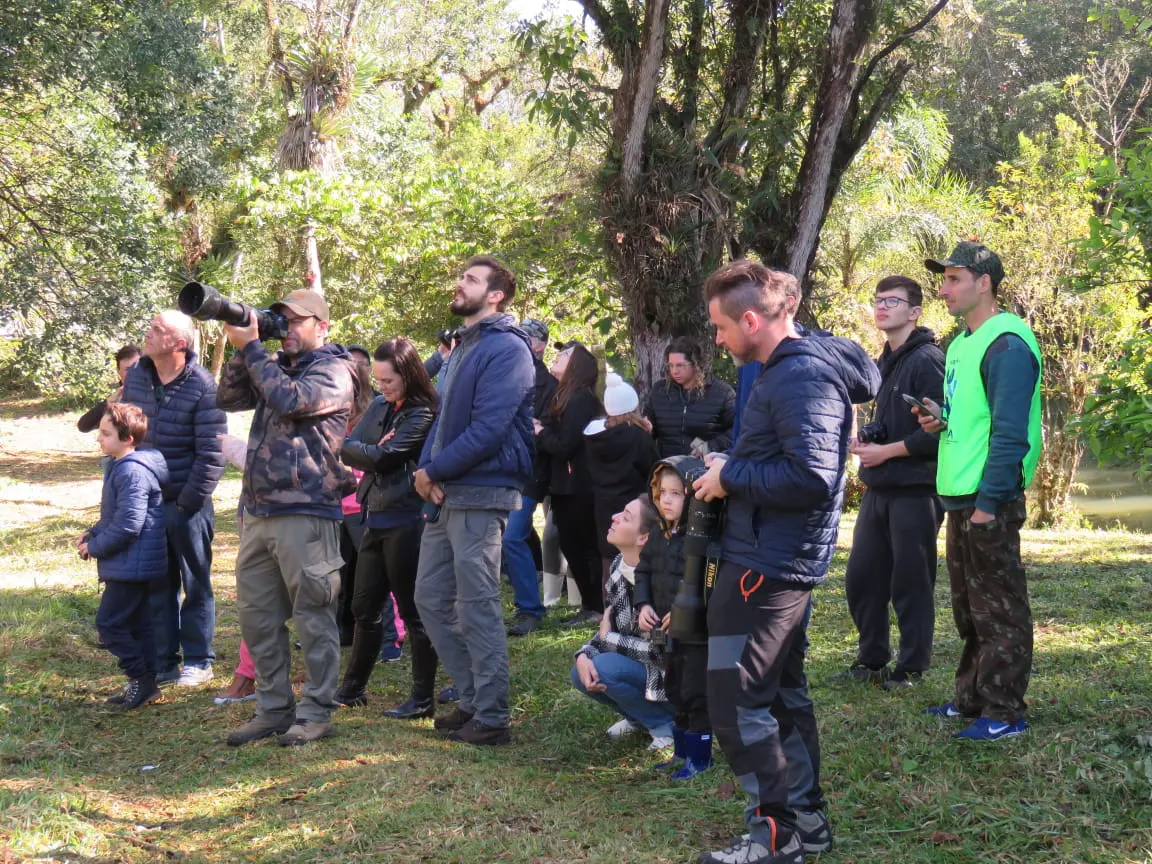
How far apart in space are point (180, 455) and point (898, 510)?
3.92 metres

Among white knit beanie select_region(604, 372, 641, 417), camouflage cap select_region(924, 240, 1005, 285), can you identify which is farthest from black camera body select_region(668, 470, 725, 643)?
white knit beanie select_region(604, 372, 641, 417)

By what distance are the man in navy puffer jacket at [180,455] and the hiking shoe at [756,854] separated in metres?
3.73

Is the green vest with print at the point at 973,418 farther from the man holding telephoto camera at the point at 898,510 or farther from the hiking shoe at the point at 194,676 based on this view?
the hiking shoe at the point at 194,676

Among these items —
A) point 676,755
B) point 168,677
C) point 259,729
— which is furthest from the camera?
point 168,677

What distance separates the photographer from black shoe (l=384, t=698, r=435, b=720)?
566cm

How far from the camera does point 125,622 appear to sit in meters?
6.01

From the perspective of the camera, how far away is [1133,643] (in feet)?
20.4

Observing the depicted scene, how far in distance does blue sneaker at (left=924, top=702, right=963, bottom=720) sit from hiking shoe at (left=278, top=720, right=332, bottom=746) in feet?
9.13

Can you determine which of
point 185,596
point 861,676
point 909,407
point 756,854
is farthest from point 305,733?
point 909,407

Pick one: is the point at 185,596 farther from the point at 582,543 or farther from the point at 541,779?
the point at 541,779

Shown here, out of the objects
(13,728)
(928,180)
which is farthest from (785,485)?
(928,180)

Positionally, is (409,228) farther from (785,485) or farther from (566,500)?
(785,485)

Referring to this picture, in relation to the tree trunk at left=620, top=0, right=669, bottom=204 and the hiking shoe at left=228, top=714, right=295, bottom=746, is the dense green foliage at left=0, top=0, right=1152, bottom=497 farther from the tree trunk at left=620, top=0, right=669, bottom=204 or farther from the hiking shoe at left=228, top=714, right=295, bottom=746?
the hiking shoe at left=228, top=714, right=295, bottom=746

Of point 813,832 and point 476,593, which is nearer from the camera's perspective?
point 813,832
